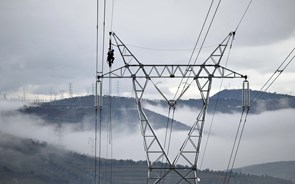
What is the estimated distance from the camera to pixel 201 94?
41.4 meters

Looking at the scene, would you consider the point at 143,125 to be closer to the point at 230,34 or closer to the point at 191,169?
the point at 191,169

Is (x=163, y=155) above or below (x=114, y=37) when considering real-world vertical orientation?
below

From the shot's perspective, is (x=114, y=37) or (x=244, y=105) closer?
(x=244, y=105)

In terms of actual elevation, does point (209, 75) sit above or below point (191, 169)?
above

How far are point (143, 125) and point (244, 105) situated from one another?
25.0 ft

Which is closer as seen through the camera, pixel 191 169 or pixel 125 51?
pixel 191 169

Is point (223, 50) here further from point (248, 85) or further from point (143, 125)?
point (143, 125)

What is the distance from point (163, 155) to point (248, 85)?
26.3 feet

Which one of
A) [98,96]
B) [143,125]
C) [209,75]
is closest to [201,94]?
[209,75]

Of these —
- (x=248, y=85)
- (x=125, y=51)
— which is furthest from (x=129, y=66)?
(x=248, y=85)

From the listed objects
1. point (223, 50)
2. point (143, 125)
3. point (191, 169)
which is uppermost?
point (223, 50)

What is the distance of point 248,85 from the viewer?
135 ft

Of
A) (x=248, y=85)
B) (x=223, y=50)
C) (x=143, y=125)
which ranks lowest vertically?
(x=143, y=125)

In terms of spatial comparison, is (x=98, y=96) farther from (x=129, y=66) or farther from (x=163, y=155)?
(x=163, y=155)
